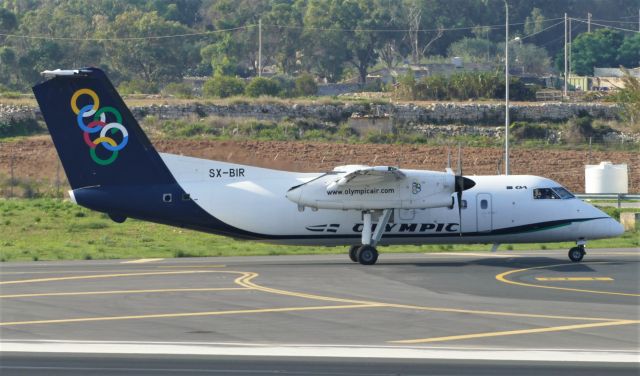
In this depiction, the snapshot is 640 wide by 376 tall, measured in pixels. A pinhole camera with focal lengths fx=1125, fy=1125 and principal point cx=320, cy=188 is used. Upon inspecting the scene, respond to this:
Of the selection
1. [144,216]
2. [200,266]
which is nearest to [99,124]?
[144,216]

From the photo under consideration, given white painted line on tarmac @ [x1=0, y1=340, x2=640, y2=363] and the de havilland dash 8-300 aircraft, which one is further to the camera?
the de havilland dash 8-300 aircraft

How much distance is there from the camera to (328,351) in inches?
795

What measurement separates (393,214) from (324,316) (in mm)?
9600

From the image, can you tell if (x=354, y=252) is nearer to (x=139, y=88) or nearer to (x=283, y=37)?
(x=139, y=88)

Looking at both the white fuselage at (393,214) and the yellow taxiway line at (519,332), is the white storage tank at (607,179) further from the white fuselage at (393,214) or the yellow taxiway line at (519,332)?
the yellow taxiway line at (519,332)

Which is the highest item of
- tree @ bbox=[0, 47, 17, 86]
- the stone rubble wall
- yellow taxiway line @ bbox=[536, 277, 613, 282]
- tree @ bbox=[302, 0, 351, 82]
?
tree @ bbox=[302, 0, 351, 82]

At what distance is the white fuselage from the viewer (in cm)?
3316

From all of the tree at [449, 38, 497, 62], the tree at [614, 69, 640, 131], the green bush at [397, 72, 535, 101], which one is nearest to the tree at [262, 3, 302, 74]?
the tree at [449, 38, 497, 62]

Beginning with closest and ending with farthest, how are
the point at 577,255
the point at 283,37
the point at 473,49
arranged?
the point at 577,255, the point at 283,37, the point at 473,49

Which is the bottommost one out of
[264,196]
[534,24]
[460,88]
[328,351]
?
[328,351]

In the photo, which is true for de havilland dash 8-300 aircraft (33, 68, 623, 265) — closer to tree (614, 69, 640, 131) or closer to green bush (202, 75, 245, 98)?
tree (614, 69, 640, 131)

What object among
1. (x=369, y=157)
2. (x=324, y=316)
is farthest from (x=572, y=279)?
(x=369, y=157)

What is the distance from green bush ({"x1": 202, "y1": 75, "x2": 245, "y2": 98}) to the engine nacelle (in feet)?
200

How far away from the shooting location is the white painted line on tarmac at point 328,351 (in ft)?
64.2
